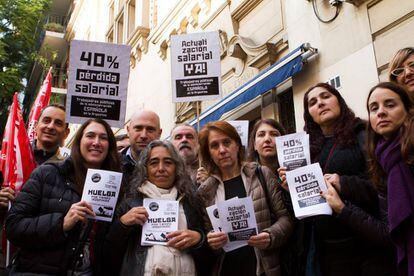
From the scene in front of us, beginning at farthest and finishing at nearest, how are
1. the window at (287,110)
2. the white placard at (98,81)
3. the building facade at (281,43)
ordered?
the window at (287,110) → the building facade at (281,43) → the white placard at (98,81)

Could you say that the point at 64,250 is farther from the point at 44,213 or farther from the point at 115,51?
the point at 115,51

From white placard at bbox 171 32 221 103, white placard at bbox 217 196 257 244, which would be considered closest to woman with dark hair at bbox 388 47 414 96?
white placard at bbox 217 196 257 244

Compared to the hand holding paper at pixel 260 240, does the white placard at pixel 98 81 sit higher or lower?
higher

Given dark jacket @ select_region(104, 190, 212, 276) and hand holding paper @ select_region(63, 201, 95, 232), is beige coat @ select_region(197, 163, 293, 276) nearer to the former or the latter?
dark jacket @ select_region(104, 190, 212, 276)

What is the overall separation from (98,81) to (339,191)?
3.20 m

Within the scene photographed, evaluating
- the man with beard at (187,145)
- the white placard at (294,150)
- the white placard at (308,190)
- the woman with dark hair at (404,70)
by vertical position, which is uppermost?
the woman with dark hair at (404,70)

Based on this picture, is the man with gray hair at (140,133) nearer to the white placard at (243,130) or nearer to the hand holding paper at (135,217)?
the white placard at (243,130)

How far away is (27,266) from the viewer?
8.55ft

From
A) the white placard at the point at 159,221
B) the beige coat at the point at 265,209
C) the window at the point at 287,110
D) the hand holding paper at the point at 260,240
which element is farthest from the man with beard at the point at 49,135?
the window at the point at 287,110

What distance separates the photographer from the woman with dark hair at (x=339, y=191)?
98.9 inches

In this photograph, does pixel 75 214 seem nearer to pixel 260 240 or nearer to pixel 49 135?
pixel 260 240

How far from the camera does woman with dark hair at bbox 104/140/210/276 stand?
2686mm

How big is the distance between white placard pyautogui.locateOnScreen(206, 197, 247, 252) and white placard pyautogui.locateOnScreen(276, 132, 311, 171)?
565 millimetres

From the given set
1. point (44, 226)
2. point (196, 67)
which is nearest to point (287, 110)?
point (196, 67)
